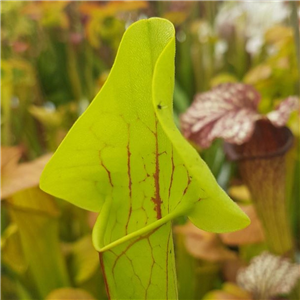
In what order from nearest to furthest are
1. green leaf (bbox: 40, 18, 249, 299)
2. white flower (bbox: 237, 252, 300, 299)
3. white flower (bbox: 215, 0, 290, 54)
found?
1. green leaf (bbox: 40, 18, 249, 299)
2. white flower (bbox: 237, 252, 300, 299)
3. white flower (bbox: 215, 0, 290, 54)

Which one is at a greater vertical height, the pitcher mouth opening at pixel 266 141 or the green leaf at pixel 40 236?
the pitcher mouth opening at pixel 266 141

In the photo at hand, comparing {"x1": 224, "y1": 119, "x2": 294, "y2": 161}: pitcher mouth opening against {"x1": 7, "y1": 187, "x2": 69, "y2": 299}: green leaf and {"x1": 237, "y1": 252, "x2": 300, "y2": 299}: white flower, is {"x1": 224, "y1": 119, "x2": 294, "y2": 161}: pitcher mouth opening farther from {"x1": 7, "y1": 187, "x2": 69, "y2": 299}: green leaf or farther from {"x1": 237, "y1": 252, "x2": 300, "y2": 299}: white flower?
{"x1": 7, "y1": 187, "x2": 69, "y2": 299}: green leaf

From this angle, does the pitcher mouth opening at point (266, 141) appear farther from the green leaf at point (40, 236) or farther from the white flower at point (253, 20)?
the white flower at point (253, 20)

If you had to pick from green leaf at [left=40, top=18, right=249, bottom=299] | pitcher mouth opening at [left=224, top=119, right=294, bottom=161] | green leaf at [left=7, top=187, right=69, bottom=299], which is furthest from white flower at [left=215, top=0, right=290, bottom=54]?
green leaf at [left=40, top=18, right=249, bottom=299]

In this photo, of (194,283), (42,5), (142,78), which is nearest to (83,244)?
(194,283)

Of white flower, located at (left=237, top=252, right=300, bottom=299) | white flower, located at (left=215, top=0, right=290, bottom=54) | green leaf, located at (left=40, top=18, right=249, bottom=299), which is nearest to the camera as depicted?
green leaf, located at (left=40, top=18, right=249, bottom=299)

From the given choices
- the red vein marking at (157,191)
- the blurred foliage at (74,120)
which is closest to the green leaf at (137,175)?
the red vein marking at (157,191)
